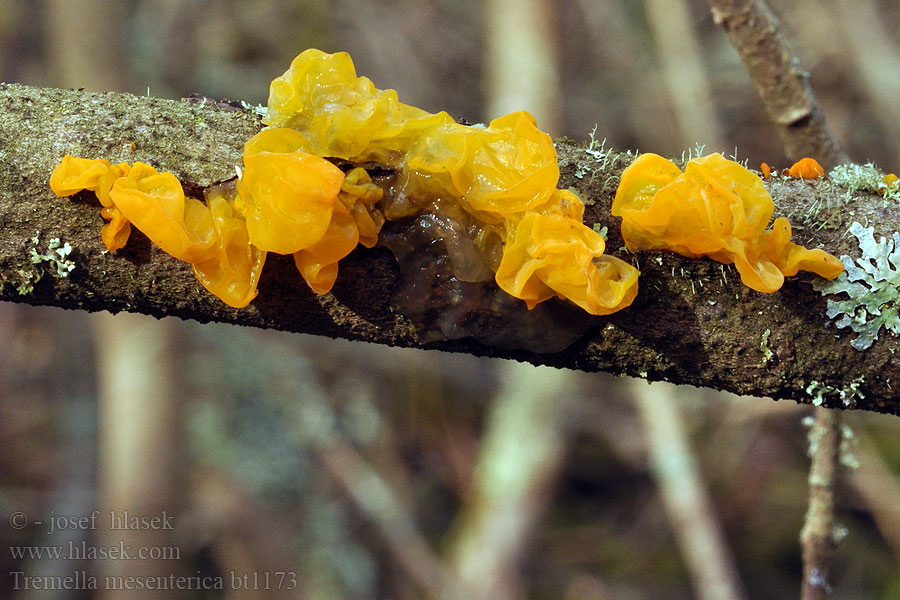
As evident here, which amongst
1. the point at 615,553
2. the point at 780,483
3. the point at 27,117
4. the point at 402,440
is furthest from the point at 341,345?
the point at 27,117

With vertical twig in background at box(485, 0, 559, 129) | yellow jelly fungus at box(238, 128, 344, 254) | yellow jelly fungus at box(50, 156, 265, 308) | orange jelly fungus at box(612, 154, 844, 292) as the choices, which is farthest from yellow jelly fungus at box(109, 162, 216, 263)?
vertical twig in background at box(485, 0, 559, 129)

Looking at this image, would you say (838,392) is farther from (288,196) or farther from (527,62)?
(527,62)

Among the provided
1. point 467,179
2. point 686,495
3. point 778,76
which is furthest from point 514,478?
point 467,179

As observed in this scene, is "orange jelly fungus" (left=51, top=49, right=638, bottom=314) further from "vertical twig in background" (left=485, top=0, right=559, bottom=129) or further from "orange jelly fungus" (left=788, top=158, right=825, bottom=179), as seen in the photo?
"vertical twig in background" (left=485, top=0, right=559, bottom=129)

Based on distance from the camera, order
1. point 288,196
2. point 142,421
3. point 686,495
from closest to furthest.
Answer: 1. point 288,196
2. point 142,421
3. point 686,495

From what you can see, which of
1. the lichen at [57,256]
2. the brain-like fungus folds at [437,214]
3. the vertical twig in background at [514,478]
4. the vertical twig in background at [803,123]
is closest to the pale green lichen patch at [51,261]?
the lichen at [57,256]

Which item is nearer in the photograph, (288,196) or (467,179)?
(288,196)

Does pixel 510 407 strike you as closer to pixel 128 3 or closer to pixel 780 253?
pixel 128 3
